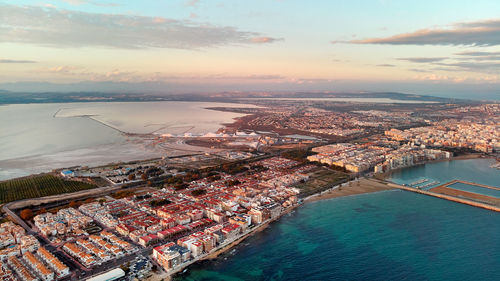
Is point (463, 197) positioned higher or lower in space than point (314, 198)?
higher

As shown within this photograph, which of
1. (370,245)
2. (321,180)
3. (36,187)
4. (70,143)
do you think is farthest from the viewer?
(70,143)

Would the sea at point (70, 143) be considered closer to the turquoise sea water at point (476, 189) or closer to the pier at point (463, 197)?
the pier at point (463, 197)

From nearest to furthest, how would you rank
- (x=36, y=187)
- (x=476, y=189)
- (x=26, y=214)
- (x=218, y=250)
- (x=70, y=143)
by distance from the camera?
1. (x=218, y=250)
2. (x=26, y=214)
3. (x=36, y=187)
4. (x=476, y=189)
5. (x=70, y=143)

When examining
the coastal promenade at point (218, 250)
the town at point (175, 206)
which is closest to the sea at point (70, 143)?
the town at point (175, 206)

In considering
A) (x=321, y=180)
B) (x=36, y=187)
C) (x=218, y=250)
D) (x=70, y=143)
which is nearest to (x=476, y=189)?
(x=321, y=180)

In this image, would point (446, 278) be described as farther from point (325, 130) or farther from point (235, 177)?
point (325, 130)

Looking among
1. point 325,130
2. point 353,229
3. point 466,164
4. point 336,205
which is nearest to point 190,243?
point 353,229

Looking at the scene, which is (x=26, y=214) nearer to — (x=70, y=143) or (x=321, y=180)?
(x=321, y=180)
